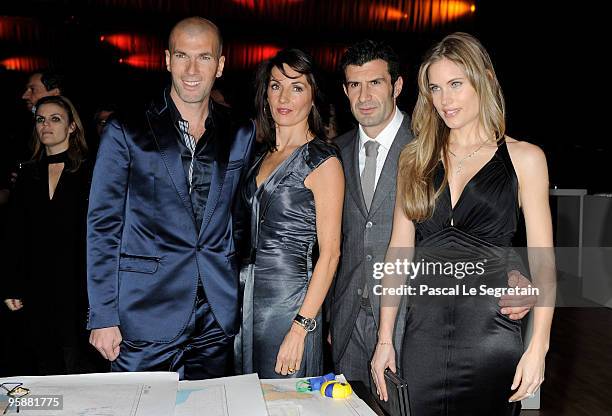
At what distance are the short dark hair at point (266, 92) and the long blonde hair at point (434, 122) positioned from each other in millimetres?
430

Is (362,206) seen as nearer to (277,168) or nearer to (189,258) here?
(277,168)

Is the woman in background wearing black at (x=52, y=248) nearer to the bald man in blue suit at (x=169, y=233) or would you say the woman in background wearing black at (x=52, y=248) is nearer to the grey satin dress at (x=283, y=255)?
the bald man in blue suit at (x=169, y=233)

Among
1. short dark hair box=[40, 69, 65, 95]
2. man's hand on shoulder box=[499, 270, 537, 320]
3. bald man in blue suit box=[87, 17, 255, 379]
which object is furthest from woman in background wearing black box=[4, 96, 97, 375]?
man's hand on shoulder box=[499, 270, 537, 320]

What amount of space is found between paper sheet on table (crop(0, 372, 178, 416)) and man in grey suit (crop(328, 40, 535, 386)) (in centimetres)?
107

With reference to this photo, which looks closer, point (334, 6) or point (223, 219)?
point (223, 219)

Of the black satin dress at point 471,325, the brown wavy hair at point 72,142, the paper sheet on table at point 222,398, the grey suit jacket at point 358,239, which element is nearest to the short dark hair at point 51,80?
the brown wavy hair at point 72,142

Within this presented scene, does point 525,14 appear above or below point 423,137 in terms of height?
above

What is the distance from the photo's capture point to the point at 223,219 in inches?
89.0

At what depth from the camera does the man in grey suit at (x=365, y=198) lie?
235 centimetres

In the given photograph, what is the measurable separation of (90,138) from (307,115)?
407cm

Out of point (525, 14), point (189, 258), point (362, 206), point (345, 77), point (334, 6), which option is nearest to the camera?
point (189, 258)

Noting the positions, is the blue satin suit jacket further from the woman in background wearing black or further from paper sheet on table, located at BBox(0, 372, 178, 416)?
the woman in background wearing black

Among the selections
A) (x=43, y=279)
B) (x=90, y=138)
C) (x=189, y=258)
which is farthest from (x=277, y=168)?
(x=90, y=138)

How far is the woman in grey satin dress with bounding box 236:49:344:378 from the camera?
7.30 feet
